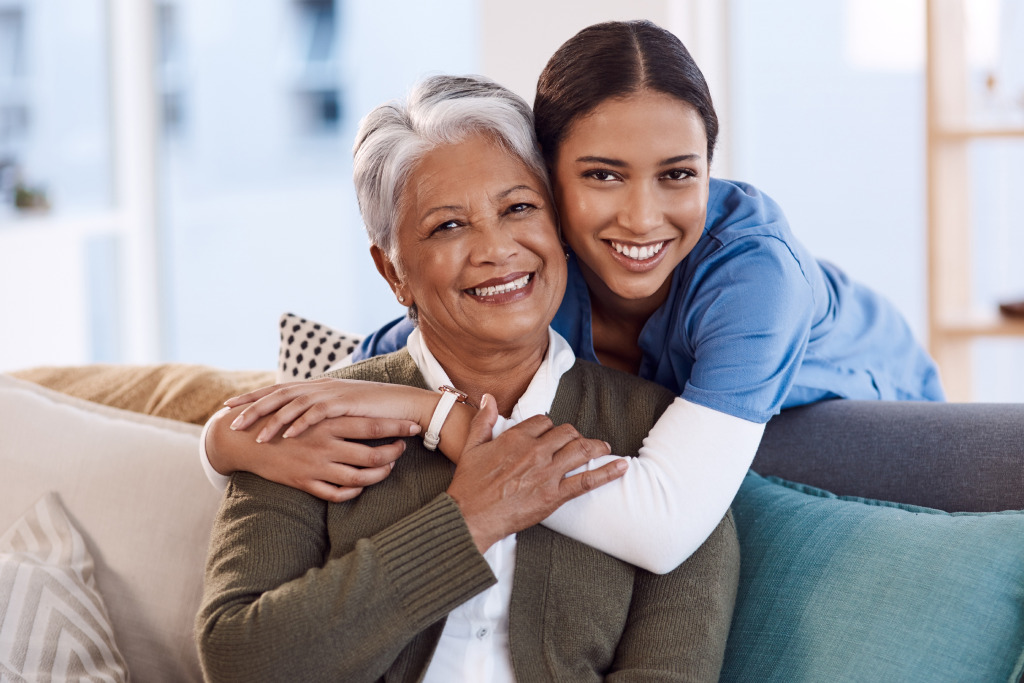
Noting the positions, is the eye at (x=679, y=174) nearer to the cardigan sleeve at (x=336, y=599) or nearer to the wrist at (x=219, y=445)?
the cardigan sleeve at (x=336, y=599)

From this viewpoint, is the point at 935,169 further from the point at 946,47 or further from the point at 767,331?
the point at 767,331

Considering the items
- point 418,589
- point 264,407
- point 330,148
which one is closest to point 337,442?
point 264,407

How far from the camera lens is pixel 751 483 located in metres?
1.67

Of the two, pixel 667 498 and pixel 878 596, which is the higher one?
pixel 667 498

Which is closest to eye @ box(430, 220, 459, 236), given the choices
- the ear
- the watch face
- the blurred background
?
the ear

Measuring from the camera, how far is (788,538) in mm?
1529

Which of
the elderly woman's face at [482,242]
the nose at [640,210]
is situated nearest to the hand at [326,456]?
the elderly woman's face at [482,242]

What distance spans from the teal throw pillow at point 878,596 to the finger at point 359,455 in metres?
0.58

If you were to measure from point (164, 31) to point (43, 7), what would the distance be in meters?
0.57

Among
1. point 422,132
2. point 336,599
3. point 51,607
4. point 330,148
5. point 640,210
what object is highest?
point 330,148

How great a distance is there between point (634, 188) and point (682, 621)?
63 cm

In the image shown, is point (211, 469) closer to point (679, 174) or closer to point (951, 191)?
point (679, 174)

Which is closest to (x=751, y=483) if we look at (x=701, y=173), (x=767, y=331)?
(x=767, y=331)

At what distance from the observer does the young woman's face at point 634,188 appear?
4.86 feet
